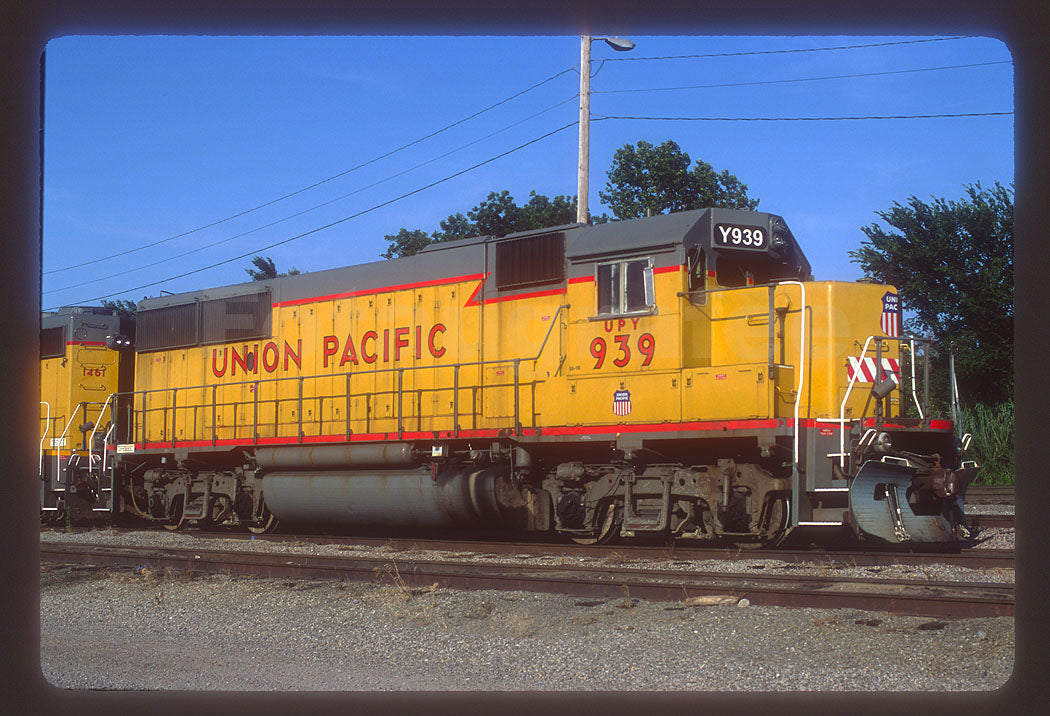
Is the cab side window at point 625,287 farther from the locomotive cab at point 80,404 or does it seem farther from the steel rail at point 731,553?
the locomotive cab at point 80,404

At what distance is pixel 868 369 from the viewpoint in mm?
10477

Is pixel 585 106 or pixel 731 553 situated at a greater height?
pixel 585 106

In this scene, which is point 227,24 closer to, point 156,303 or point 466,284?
point 466,284

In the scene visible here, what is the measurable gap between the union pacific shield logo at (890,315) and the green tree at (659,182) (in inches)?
946

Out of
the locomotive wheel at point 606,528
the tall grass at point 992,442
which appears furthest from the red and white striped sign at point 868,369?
the tall grass at point 992,442

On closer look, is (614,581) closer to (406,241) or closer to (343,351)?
(343,351)

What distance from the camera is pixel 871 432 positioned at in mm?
9875

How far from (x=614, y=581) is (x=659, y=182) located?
28560mm

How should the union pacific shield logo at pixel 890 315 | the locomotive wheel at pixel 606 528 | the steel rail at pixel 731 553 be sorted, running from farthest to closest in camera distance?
the locomotive wheel at pixel 606 528 → the union pacific shield logo at pixel 890 315 → the steel rail at pixel 731 553

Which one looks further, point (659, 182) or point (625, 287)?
point (659, 182)

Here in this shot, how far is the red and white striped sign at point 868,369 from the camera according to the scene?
34.2 feet

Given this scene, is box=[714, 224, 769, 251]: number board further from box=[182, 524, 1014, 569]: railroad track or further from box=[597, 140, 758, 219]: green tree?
box=[597, 140, 758, 219]: green tree

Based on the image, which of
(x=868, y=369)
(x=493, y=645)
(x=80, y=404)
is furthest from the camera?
(x=80, y=404)

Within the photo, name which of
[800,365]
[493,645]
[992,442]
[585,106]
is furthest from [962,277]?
[493,645]
